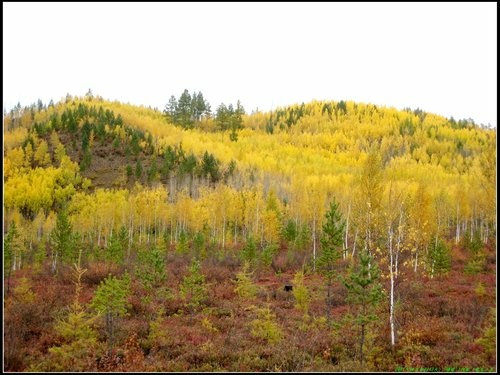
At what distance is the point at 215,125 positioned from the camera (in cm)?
13388

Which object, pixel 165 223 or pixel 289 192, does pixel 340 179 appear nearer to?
pixel 289 192

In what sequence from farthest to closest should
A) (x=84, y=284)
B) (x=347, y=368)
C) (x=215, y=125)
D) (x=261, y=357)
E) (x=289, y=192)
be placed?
(x=215, y=125), (x=289, y=192), (x=84, y=284), (x=261, y=357), (x=347, y=368)

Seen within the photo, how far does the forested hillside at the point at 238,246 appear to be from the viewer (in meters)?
16.8

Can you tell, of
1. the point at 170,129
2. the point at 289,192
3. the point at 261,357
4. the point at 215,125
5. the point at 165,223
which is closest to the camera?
the point at 261,357

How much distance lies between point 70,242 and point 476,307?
121 ft

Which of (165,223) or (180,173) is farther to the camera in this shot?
(180,173)

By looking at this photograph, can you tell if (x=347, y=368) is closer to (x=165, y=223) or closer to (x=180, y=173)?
(x=165, y=223)

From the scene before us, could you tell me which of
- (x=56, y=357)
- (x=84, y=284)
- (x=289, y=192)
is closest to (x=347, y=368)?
(x=56, y=357)

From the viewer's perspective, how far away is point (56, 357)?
14977 millimetres

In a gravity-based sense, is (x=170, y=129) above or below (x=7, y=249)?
above

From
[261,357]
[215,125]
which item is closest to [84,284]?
[261,357]

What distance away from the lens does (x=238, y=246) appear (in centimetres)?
5456

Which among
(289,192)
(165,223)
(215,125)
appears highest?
(215,125)

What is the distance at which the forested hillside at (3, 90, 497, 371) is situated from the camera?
16.8 m
